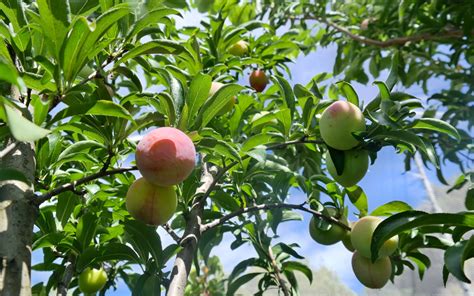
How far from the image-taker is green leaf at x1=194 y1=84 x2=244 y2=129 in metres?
0.73

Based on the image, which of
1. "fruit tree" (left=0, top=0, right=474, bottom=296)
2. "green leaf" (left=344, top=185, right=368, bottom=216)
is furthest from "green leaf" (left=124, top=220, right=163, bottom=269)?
"green leaf" (left=344, top=185, right=368, bottom=216)

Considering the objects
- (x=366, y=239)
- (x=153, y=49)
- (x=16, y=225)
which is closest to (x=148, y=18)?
(x=153, y=49)

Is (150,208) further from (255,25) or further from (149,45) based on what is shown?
(255,25)

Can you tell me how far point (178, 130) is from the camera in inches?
27.7

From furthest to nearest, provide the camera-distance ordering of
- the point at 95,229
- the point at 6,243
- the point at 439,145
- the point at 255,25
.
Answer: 1. the point at 439,145
2. the point at 255,25
3. the point at 95,229
4. the point at 6,243

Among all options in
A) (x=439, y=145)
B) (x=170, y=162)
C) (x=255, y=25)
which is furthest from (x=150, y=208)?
(x=439, y=145)

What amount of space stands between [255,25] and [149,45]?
809 mm

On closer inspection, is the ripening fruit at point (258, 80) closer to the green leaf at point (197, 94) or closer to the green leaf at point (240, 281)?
the green leaf at point (240, 281)

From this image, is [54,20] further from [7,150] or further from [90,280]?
[90,280]

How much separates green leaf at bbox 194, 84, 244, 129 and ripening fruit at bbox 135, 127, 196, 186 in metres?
0.07

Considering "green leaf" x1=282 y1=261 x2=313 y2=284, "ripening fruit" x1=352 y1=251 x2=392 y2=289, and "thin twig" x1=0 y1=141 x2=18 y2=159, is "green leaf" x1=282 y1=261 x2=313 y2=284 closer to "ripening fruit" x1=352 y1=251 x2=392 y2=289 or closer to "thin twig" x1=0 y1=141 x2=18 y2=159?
"ripening fruit" x1=352 y1=251 x2=392 y2=289

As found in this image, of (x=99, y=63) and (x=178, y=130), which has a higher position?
(x=99, y=63)

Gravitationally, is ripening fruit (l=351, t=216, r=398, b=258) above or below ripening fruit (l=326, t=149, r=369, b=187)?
below

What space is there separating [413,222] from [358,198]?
45cm
